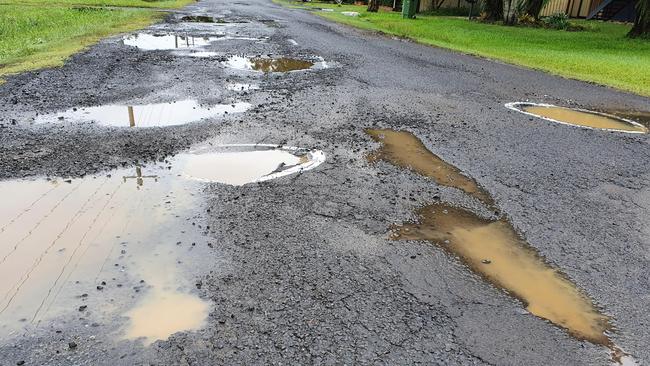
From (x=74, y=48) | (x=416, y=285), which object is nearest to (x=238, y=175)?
(x=416, y=285)

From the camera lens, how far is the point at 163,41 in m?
14.4

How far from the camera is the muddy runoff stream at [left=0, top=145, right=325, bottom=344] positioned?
2844 mm

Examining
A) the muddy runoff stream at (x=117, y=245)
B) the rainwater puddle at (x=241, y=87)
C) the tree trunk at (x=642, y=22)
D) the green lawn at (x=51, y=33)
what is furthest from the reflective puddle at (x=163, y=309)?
the tree trunk at (x=642, y=22)

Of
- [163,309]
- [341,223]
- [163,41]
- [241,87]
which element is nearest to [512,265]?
[341,223]

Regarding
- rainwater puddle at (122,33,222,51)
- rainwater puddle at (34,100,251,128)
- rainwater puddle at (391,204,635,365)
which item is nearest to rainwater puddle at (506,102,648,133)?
rainwater puddle at (391,204,635,365)

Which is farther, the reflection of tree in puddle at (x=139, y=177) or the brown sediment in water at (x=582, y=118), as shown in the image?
the brown sediment in water at (x=582, y=118)

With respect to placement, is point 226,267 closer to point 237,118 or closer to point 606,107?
point 237,118

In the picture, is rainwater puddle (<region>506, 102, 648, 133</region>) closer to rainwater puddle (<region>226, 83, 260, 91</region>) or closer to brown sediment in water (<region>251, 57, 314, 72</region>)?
rainwater puddle (<region>226, 83, 260, 91</region>)

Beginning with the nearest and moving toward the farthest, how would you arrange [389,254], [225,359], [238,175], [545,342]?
[225,359]
[545,342]
[389,254]
[238,175]

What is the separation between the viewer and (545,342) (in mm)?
2713

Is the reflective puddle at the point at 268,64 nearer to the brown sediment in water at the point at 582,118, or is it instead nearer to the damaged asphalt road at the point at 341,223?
the damaged asphalt road at the point at 341,223

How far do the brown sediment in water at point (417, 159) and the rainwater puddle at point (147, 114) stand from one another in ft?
7.41

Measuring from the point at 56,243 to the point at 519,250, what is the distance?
3.42 m

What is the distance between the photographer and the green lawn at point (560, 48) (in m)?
12.0
